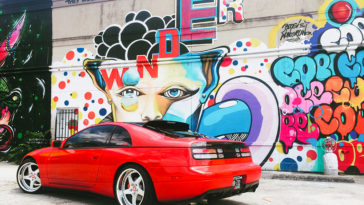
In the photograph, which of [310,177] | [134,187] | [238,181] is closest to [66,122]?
[310,177]

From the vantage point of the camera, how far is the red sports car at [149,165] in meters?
4.21

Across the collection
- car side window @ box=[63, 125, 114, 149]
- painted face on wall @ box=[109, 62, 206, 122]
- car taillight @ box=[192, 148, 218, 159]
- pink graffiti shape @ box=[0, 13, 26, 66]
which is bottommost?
car taillight @ box=[192, 148, 218, 159]

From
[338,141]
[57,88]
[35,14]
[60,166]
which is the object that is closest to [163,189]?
[60,166]

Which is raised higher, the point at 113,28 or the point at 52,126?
the point at 113,28

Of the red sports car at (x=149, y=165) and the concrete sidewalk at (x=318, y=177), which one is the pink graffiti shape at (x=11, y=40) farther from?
the concrete sidewalk at (x=318, y=177)

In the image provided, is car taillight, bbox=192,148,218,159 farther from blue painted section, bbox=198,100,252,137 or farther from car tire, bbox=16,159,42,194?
blue painted section, bbox=198,100,252,137

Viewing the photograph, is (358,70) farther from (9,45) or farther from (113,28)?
(9,45)

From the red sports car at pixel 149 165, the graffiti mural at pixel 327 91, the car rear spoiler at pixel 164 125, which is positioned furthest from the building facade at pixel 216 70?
the car rear spoiler at pixel 164 125

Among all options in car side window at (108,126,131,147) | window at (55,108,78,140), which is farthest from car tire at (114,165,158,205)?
window at (55,108,78,140)

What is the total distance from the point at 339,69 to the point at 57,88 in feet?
32.5

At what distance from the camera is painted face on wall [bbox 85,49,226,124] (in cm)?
1095

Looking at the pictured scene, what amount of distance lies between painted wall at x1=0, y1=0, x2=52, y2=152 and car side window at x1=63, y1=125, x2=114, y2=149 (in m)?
8.14

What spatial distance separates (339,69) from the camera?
9.61 meters

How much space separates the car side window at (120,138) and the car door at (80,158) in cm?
12
